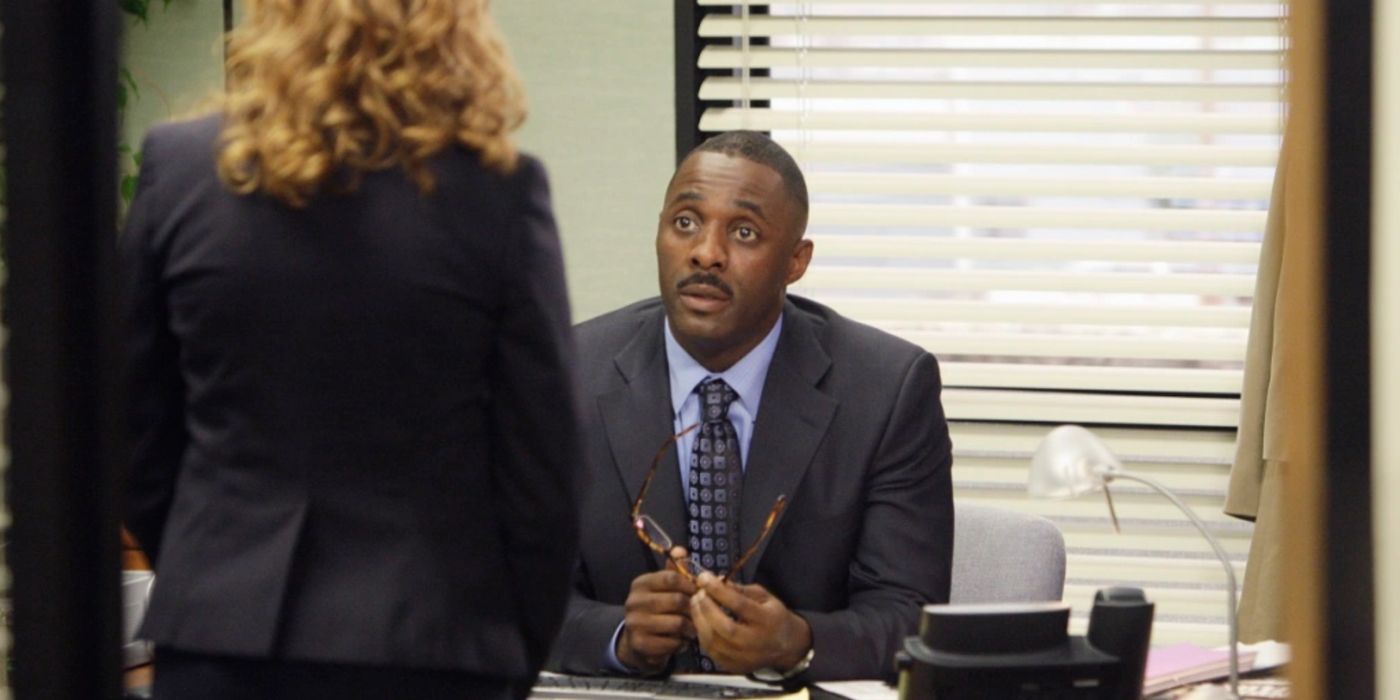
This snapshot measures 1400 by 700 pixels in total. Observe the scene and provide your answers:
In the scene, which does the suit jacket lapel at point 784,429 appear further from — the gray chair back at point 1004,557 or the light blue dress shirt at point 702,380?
the gray chair back at point 1004,557

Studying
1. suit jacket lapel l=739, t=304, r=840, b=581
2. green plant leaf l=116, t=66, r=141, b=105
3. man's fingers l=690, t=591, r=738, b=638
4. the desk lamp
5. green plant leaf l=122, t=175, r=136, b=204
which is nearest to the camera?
the desk lamp

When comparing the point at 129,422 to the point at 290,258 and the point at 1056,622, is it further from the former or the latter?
the point at 1056,622

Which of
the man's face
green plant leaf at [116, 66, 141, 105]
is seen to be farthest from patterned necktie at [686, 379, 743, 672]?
green plant leaf at [116, 66, 141, 105]

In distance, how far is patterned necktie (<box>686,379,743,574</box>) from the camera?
8.20ft

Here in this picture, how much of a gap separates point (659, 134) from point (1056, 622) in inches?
84.2

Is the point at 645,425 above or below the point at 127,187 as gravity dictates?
below

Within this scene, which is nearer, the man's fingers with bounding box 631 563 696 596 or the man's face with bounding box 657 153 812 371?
the man's fingers with bounding box 631 563 696 596

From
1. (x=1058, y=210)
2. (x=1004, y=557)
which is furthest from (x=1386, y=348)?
(x=1058, y=210)

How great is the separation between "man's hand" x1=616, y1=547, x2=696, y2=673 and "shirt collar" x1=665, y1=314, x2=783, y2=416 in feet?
1.22

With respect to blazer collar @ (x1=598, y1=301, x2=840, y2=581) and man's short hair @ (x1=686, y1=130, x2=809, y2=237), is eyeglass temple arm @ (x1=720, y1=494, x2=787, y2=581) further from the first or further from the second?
man's short hair @ (x1=686, y1=130, x2=809, y2=237)

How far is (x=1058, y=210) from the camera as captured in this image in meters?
3.58

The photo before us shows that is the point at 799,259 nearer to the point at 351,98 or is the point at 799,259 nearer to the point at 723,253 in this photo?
the point at 723,253

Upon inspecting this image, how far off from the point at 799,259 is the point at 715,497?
17.3 inches

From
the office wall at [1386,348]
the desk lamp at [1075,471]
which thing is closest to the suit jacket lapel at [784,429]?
the desk lamp at [1075,471]
